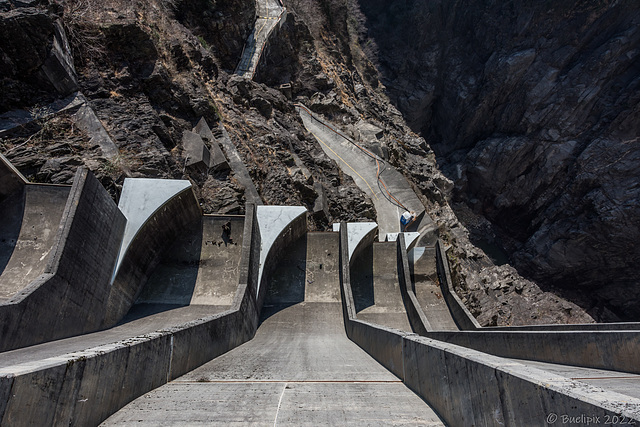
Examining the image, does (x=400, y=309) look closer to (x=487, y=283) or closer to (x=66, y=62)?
(x=487, y=283)

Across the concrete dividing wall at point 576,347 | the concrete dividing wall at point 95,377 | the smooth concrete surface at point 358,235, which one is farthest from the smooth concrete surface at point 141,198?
the concrete dividing wall at point 576,347

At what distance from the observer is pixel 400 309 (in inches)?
503

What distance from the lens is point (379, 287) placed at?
532 inches

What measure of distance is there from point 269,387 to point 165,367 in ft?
4.56

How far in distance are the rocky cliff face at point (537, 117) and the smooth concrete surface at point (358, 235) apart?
25287 millimetres

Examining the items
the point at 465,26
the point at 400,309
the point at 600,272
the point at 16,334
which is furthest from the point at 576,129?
the point at 16,334

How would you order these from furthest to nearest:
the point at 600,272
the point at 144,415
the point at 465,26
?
the point at 465,26 → the point at 600,272 → the point at 144,415

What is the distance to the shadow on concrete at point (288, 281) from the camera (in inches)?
476

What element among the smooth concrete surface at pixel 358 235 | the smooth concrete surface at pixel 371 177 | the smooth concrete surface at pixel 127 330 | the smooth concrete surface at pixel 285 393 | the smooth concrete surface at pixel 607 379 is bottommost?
the smooth concrete surface at pixel 285 393

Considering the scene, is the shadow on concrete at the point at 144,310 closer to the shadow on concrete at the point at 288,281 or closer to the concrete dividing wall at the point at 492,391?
the shadow on concrete at the point at 288,281

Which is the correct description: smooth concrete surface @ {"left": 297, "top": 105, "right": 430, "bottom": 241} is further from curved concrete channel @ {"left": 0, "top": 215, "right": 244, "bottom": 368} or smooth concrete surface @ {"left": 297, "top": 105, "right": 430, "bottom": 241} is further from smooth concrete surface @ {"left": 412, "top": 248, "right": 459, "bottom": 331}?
curved concrete channel @ {"left": 0, "top": 215, "right": 244, "bottom": 368}

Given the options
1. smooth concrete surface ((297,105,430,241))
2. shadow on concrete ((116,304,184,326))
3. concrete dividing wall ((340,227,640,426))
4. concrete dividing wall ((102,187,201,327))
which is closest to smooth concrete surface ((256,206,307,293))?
concrete dividing wall ((102,187,201,327))

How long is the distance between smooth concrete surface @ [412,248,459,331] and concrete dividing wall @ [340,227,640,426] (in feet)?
31.4

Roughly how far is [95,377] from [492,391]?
332cm
